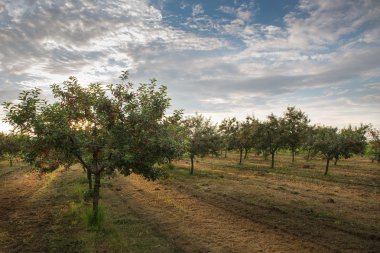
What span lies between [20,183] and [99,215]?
75.9 feet

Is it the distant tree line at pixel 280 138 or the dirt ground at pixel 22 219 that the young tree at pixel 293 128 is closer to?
the distant tree line at pixel 280 138

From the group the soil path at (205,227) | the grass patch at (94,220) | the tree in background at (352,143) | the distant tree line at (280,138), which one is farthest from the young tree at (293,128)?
the grass patch at (94,220)

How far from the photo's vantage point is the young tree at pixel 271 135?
48875 mm

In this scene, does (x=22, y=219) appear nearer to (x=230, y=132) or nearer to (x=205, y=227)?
(x=205, y=227)

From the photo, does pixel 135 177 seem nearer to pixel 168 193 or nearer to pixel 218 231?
pixel 168 193

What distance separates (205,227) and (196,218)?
6.28ft

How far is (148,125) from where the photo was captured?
14797 millimetres

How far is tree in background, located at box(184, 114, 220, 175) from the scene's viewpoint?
3994 cm

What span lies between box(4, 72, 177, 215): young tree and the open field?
9.98 ft

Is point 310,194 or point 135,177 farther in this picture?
point 135,177

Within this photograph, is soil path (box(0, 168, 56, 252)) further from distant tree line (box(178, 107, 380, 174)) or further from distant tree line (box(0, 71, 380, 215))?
distant tree line (box(178, 107, 380, 174))

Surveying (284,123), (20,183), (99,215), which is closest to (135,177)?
(20,183)

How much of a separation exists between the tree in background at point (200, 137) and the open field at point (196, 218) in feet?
33.7

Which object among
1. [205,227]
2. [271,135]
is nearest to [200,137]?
[271,135]
